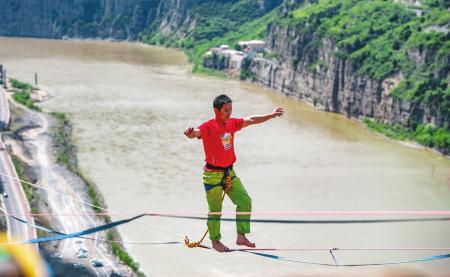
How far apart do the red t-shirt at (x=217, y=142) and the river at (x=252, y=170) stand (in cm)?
295

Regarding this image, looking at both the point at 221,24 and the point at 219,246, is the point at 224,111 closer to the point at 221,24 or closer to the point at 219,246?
the point at 219,246

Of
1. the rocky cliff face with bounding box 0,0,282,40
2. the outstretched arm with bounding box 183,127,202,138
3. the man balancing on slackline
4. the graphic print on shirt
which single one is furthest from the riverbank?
the rocky cliff face with bounding box 0,0,282,40

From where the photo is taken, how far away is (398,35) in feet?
143

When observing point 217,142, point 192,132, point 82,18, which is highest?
point 82,18

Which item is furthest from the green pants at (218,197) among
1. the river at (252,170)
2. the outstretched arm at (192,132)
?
the river at (252,170)

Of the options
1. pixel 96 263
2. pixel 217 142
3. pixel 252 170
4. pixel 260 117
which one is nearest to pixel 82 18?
pixel 252 170

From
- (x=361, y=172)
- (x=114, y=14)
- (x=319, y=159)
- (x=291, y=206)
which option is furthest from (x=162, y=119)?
(x=114, y=14)

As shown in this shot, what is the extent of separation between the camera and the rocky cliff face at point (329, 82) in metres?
40.5

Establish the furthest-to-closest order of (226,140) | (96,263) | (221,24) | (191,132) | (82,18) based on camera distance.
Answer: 1. (82,18)
2. (221,24)
3. (96,263)
4. (226,140)
5. (191,132)

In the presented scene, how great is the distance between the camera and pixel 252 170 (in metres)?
29.3

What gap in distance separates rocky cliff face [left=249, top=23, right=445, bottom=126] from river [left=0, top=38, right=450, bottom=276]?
1.36 m

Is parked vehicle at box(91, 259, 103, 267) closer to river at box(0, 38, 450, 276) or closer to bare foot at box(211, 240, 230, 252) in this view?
river at box(0, 38, 450, 276)

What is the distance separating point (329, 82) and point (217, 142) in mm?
42661

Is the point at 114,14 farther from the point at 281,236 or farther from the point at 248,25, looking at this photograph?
the point at 281,236
